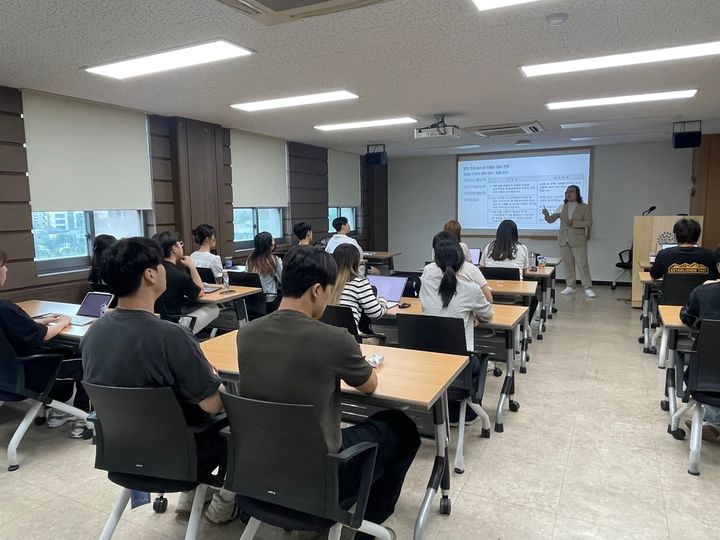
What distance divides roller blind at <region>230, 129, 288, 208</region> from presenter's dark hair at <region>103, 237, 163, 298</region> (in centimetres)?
507

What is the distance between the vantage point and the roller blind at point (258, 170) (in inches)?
263

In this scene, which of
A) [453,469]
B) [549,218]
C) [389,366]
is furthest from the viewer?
[549,218]

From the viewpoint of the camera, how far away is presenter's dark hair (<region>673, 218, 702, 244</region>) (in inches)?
173

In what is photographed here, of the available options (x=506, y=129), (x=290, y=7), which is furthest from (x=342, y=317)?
(x=506, y=129)

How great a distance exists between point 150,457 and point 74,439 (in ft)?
6.09

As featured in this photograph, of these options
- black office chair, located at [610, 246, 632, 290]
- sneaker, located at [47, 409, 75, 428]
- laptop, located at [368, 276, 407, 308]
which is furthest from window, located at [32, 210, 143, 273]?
black office chair, located at [610, 246, 632, 290]

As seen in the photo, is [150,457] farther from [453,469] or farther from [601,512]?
[601,512]

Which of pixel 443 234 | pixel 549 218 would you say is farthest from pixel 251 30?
pixel 549 218

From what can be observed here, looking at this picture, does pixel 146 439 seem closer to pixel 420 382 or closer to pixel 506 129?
pixel 420 382

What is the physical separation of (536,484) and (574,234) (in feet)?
21.0

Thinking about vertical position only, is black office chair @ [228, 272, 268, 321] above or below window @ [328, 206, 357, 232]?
below

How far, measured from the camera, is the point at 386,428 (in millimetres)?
1982

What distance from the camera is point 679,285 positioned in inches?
173

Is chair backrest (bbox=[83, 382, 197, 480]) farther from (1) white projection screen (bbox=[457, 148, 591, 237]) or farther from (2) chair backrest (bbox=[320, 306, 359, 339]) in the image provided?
(1) white projection screen (bbox=[457, 148, 591, 237])
